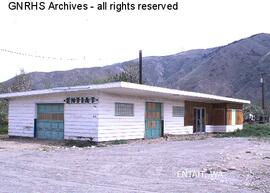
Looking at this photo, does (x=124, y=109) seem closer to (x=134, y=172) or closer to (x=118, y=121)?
(x=118, y=121)

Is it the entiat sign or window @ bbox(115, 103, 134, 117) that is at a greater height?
the entiat sign

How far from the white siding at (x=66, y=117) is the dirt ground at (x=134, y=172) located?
4.80m

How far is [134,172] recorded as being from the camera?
1158 cm

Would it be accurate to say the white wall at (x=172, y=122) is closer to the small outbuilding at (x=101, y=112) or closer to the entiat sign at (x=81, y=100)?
the small outbuilding at (x=101, y=112)

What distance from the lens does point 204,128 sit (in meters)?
31.6

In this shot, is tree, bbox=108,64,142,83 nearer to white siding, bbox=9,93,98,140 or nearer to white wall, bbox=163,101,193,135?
white wall, bbox=163,101,193,135

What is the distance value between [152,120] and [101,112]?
16.7ft

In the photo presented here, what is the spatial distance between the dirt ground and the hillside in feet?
162

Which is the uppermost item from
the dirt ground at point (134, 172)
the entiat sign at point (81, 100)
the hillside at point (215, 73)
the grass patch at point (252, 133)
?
the hillside at point (215, 73)

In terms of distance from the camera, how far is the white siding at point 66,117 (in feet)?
68.6

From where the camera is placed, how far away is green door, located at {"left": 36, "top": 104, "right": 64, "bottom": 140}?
74.7ft

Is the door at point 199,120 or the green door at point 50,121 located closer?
the green door at point 50,121

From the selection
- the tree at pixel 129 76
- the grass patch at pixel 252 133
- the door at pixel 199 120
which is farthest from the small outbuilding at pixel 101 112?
the tree at pixel 129 76

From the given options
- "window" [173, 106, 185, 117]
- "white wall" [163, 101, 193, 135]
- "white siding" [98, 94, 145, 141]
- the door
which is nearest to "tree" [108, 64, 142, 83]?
the door
